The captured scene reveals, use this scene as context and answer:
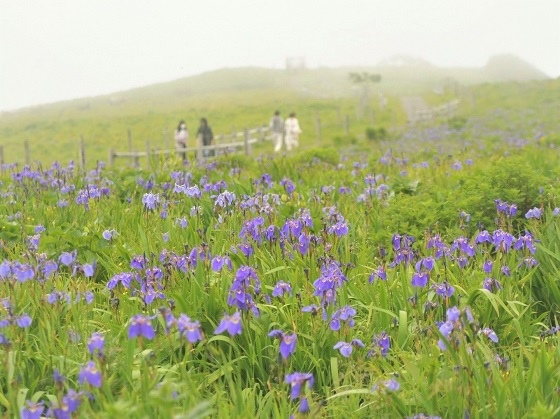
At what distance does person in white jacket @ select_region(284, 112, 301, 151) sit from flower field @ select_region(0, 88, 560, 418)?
50.7 feet

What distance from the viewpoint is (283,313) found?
10.3ft

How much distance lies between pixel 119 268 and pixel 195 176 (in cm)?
325

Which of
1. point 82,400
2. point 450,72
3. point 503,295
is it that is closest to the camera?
point 82,400

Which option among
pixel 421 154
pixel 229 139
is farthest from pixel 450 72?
pixel 421 154

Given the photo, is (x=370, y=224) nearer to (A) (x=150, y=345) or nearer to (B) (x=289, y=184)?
(B) (x=289, y=184)

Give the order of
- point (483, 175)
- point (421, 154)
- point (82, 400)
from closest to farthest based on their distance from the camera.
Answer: point (82, 400), point (483, 175), point (421, 154)

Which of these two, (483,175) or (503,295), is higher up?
(483,175)

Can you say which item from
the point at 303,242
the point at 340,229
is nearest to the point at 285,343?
the point at 303,242

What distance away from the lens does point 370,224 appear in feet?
17.6

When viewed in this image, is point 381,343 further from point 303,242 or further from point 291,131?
point 291,131

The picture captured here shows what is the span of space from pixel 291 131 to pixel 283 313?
60.3 feet

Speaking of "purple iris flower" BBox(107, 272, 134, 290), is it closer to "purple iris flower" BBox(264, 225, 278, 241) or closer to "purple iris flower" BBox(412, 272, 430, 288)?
"purple iris flower" BBox(264, 225, 278, 241)

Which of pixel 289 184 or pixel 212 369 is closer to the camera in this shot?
pixel 212 369

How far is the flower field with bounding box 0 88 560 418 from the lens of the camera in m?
2.37
